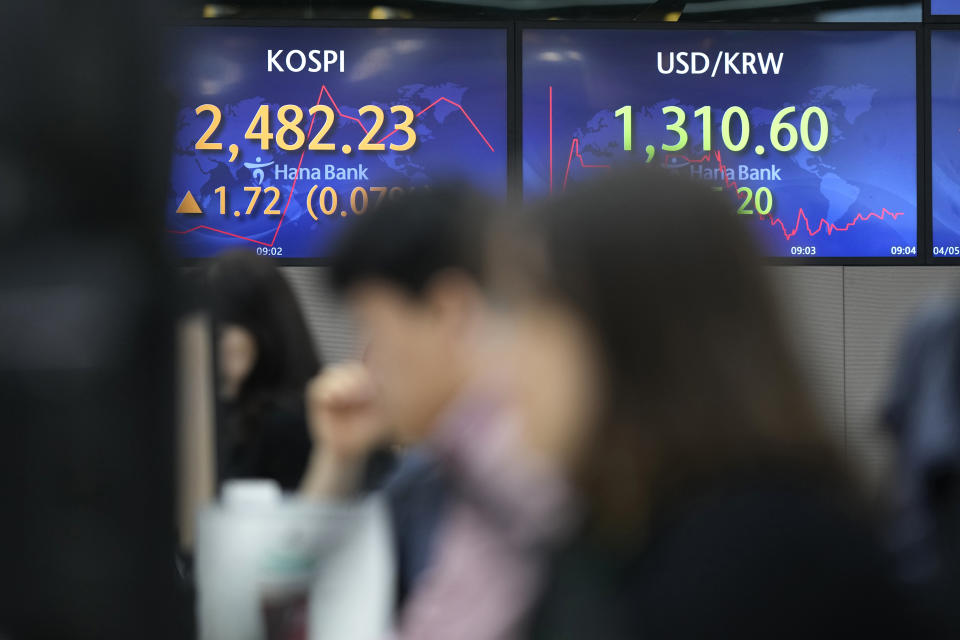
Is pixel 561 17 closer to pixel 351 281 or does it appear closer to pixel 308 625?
pixel 351 281

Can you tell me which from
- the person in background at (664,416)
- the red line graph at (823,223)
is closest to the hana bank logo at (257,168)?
the red line graph at (823,223)

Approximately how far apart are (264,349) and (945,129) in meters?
4.15

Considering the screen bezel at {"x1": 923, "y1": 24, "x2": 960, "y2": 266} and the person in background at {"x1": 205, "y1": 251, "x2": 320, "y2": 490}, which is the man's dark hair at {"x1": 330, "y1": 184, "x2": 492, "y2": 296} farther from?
the screen bezel at {"x1": 923, "y1": 24, "x2": 960, "y2": 266}

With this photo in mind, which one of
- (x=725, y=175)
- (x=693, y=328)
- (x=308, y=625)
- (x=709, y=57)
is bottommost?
(x=308, y=625)

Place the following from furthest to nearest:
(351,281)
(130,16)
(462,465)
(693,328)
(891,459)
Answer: (891,459), (351,281), (462,465), (693,328), (130,16)

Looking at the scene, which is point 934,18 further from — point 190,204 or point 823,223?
point 190,204

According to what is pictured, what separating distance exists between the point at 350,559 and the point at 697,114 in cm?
443

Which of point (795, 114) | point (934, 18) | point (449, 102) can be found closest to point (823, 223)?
point (795, 114)

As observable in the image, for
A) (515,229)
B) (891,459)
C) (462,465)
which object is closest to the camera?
(515,229)

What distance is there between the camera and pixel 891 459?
190 cm

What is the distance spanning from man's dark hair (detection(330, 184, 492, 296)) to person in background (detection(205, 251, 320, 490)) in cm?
61

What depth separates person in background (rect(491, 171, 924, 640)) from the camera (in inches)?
30.3

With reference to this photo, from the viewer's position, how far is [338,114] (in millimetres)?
5230

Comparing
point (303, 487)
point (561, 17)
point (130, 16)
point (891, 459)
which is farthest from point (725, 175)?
point (130, 16)
